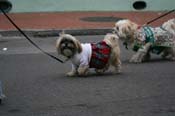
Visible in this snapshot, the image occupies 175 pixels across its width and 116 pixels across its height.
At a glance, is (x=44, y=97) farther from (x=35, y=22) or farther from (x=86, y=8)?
(x=86, y=8)

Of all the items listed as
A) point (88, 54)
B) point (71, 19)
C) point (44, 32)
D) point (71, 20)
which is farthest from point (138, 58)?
point (71, 19)

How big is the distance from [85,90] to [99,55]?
1464 mm

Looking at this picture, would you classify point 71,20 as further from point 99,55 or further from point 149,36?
point 99,55

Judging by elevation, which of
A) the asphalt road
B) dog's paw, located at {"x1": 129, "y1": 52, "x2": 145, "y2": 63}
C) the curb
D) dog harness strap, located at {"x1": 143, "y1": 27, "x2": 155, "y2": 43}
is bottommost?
the asphalt road

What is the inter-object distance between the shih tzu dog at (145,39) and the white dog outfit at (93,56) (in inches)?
62.5

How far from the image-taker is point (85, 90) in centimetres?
1054

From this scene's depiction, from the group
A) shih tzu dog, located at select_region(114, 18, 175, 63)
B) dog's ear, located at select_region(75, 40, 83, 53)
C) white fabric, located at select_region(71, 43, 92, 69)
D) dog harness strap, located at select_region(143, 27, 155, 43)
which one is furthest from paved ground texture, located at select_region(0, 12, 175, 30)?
dog's ear, located at select_region(75, 40, 83, 53)

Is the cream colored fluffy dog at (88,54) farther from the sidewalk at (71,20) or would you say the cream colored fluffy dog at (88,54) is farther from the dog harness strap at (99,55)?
the sidewalk at (71,20)

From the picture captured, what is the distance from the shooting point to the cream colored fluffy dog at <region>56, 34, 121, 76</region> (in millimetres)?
11508

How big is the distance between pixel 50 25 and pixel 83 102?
1163 centimetres

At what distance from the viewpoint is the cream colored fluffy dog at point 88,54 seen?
11508mm

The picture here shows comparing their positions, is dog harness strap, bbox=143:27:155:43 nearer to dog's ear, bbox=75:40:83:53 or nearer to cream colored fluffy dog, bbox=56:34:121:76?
cream colored fluffy dog, bbox=56:34:121:76

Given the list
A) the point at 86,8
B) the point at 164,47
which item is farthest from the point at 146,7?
the point at 164,47

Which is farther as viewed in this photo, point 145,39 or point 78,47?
point 145,39
